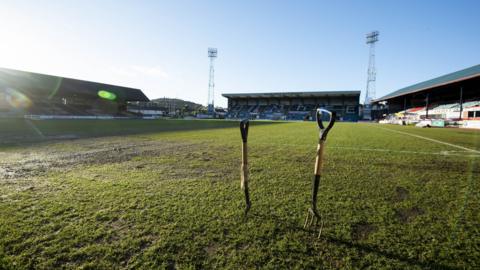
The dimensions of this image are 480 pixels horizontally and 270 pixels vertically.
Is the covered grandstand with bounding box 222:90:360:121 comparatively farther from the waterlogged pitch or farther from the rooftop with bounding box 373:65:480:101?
the waterlogged pitch

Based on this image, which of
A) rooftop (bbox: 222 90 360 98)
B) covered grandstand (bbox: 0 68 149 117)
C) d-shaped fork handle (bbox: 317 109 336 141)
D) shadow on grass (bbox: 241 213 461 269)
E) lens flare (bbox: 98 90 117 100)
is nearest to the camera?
shadow on grass (bbox: 241 213 461 269)

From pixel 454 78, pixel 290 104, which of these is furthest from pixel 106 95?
pixel 454 78

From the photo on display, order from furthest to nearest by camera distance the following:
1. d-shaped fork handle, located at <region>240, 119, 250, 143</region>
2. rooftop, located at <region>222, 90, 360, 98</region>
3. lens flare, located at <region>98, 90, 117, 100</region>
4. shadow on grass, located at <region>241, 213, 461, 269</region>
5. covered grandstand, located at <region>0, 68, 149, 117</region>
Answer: rooftop, located at <region>222, 90, 360, 98</region>
lens flare, located at <region>98, 90, 117, 100</region>
covered grandstand, located at <region>0, 68, 149, 117</region>
d-shaped fork handle, located at <region>240, 119, 250, 143</region>
shadow on grass, located at <region>241, 213, 461, 269</region>

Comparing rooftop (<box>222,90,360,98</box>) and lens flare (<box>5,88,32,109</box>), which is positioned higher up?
rooftop (<box>222,90,360,98</box>)

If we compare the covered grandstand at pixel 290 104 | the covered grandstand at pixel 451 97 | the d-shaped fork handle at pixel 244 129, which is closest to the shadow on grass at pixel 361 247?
the d-shaped fork handle at pixel 244 129

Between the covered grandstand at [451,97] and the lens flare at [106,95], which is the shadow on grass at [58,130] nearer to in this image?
the lens flare at [106,95]

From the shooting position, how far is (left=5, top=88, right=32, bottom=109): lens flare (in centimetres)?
3588

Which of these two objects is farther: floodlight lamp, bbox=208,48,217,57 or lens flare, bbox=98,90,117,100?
floodlight lamp, bbox=208,48,217,57

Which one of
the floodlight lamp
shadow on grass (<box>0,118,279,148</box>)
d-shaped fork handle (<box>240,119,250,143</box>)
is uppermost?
the floodlight lamp

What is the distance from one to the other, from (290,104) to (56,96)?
6370 centimetres

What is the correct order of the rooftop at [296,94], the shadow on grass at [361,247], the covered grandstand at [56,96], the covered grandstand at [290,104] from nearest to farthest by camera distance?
the shadow on grass at [361,247], the covered grandstand at [56,96], the rooftop at [296,94], the covered grandstand at [290,104]

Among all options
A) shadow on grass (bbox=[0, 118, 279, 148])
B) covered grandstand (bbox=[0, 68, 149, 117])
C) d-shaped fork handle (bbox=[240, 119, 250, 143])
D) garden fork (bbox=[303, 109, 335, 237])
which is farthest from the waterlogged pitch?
covered grandstand (bbox=[0, 68, 149, 117])

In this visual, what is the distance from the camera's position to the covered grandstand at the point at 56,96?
3609 centimetres

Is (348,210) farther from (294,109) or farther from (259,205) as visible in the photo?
(294,109)
